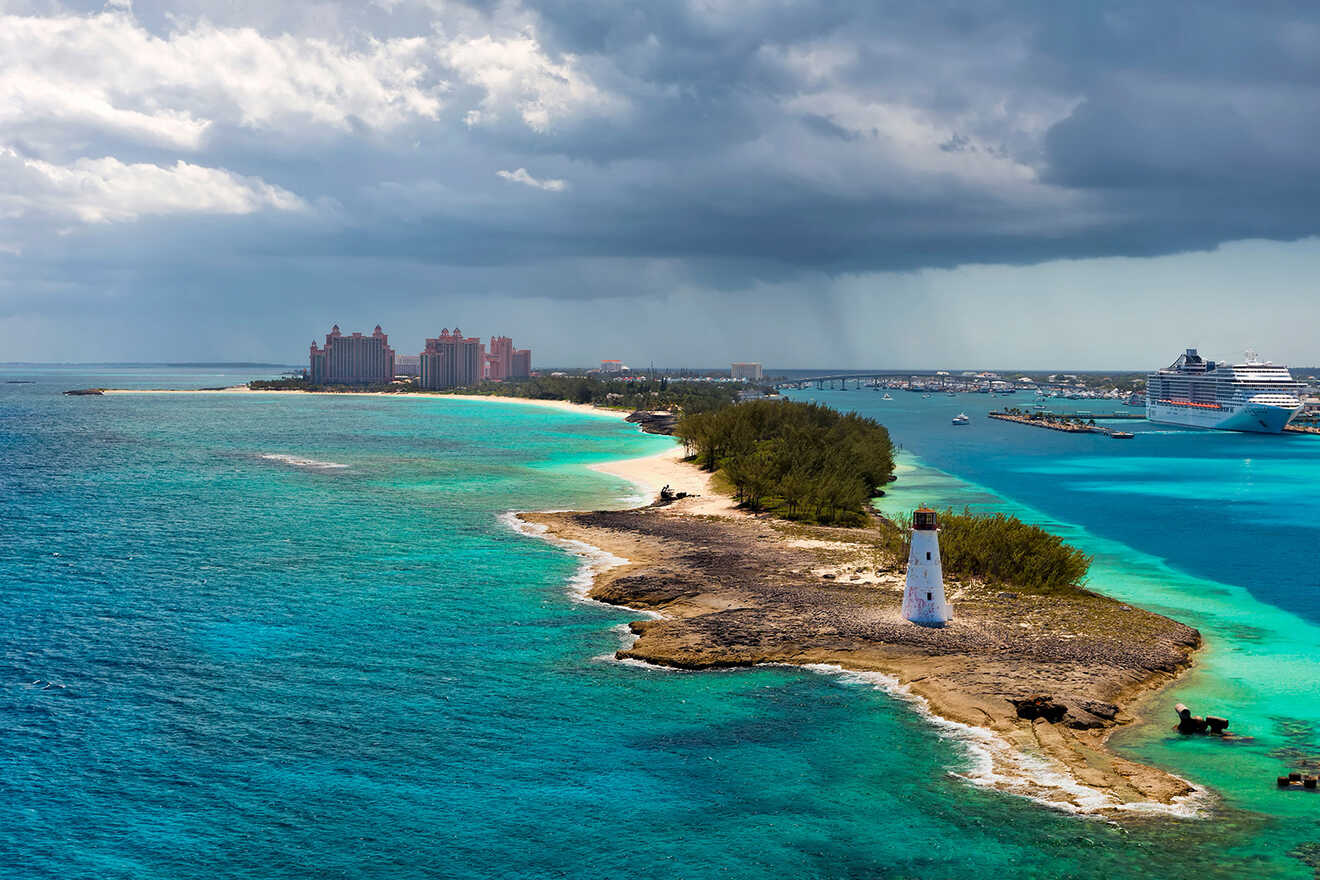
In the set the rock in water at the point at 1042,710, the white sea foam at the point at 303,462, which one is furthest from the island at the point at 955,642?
the white sea foam at the point at 303,462

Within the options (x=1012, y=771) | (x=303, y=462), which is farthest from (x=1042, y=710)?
(x=303, y=462)

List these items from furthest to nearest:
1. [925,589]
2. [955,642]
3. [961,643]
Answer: [925,589] < [955,642] < [961,643]

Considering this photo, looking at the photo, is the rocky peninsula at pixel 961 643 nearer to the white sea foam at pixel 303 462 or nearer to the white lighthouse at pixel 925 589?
the white lighthouse at pixel 925 589

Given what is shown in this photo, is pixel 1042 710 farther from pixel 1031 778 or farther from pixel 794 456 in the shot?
pixel 794 456

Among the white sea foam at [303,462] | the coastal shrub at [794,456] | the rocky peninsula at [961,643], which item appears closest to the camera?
the rocky peninsula at [961,643]

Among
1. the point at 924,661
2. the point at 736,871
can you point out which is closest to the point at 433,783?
the point at 736,871

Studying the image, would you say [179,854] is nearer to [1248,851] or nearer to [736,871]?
[736,871]
